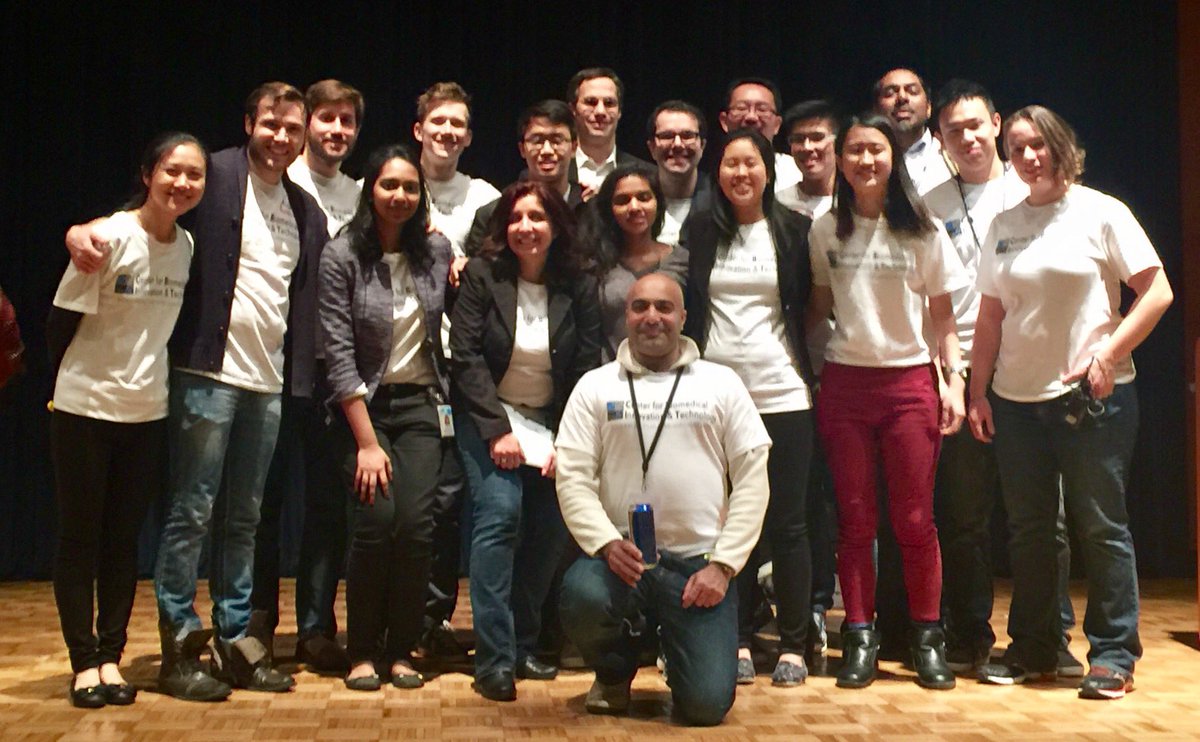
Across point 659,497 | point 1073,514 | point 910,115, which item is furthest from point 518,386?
point 910,115

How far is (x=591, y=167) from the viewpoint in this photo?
13.2 ft

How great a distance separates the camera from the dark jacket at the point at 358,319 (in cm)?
322

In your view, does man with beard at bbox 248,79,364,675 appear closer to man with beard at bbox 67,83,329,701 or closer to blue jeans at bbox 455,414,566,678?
man with beard at bbox 67,83,329,701

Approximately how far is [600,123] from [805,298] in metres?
0.97

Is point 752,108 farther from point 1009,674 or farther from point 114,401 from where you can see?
point 114,401

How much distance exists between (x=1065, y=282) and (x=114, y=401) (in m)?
2.31

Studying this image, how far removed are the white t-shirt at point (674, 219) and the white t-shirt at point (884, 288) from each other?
479 millimetres

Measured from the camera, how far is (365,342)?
3266 millimetres

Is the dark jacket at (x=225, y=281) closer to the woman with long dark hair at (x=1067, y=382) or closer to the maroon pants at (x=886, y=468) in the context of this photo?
the maroon pants at (x=886, y=468)

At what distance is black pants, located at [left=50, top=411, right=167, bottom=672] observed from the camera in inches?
116

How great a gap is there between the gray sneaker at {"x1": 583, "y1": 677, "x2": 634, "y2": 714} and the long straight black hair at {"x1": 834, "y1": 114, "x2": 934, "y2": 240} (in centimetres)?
130

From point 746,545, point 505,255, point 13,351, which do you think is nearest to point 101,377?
point 13,351

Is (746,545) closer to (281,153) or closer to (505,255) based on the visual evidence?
(505,255)

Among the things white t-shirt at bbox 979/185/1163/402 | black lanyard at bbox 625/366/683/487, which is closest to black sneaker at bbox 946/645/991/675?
white t-shirt at bbox 979/185/1163/402
